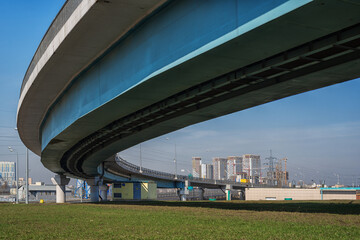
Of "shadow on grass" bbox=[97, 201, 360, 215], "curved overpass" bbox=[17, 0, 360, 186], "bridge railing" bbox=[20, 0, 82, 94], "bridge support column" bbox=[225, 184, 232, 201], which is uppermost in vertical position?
"bridge railing" bbox=[20, 0, 82, 94]

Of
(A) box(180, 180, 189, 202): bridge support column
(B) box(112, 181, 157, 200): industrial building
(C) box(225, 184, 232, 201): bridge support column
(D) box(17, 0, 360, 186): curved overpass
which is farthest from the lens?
(C) box(225, 184, 232, 201): bridge support column

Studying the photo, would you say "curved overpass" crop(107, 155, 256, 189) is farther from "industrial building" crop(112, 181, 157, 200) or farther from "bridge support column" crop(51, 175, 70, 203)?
"bridge support column" crop(51, 175, 70, 203)

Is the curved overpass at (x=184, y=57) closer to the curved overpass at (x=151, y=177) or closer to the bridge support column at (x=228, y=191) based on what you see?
the curved overpass at (x=151, y=177)

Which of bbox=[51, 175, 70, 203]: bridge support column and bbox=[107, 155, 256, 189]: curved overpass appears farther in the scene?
bbox=[107, 155, 256, 189]: curved overpass

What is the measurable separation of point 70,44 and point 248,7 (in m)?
9.47

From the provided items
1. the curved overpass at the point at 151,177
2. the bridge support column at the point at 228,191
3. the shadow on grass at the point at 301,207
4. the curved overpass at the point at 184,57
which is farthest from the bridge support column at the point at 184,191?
the curved overpass at the point at 184,57

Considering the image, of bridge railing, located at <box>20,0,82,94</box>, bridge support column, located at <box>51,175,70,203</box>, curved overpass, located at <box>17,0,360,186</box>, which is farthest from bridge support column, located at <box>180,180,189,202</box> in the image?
bridge railing, located at <box>20,0,82,94</box>

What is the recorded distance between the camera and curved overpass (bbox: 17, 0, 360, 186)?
12.3 m

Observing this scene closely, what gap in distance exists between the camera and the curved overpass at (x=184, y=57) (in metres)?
12.3

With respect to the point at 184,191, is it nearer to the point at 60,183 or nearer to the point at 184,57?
the point at 60,183

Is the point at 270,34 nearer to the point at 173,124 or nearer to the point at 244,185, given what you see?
the point at 173,124

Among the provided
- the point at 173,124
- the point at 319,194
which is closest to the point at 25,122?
the point at 173,124

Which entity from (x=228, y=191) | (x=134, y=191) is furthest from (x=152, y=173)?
(x=228, y=191)

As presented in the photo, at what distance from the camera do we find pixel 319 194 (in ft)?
274
